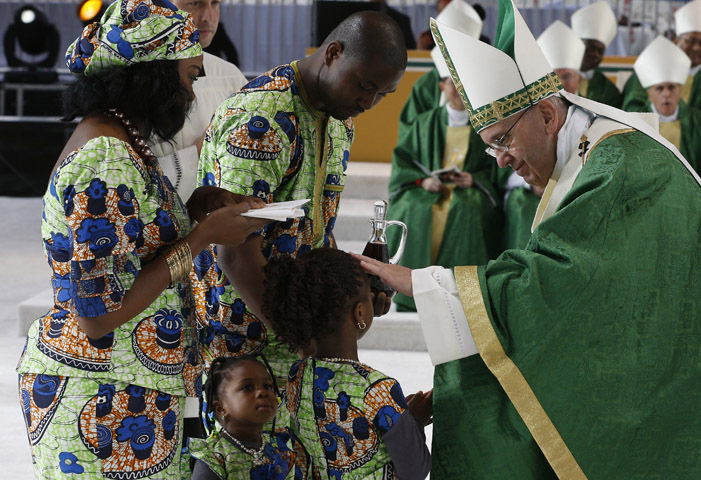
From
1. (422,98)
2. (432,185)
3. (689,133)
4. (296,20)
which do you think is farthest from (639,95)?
(296,20)

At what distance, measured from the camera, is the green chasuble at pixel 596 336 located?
2160 mm

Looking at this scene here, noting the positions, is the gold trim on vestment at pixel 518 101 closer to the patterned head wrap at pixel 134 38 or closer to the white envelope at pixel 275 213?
the white envelope at pixel 275 213

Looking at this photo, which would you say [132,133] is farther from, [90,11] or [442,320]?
Result: [90,11]

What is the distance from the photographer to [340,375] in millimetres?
2160

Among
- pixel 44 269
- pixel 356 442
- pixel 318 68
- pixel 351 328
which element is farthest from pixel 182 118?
pixel 44 269

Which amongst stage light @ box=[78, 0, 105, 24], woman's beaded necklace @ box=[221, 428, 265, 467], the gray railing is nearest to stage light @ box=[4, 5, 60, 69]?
the gray railing

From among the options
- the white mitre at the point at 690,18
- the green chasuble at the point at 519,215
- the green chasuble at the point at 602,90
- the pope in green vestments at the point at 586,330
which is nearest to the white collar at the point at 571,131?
the pope in green vestments at the point at 586,330

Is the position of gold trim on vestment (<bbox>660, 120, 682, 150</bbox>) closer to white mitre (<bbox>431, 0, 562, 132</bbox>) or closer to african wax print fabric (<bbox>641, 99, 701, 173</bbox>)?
african wax print fabric (<bbox>641, 99, 701, 173</bbox>)

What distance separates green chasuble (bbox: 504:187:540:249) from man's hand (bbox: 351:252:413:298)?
140 inches

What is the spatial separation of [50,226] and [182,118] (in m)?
0.35

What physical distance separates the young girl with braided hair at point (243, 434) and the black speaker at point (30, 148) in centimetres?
595

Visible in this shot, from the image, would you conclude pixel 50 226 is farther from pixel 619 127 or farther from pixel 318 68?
pixel 619 127

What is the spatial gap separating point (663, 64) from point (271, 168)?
17.6ft

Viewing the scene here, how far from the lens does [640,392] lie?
2236 mm
